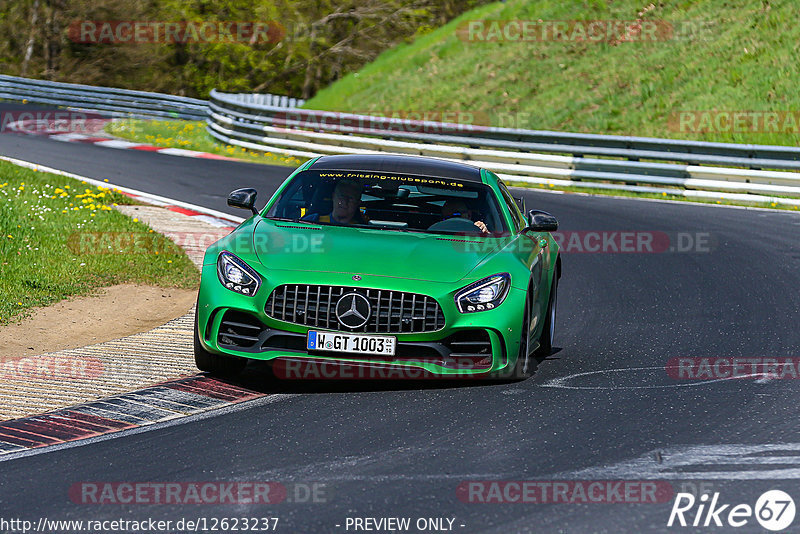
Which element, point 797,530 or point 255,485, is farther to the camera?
point 255,485

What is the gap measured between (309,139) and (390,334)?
742 inches

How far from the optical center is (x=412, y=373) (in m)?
7.09

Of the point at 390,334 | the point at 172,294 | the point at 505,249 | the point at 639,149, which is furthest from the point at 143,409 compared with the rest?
the point at 639,149

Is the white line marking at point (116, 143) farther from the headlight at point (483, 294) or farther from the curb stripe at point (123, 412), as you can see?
the headlight at point (483, 294)

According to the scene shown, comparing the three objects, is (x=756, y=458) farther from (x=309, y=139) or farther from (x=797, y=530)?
(x=309, y=139)

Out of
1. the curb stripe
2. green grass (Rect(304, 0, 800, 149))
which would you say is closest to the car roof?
the curb stripe

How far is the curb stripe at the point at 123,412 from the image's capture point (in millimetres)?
6207

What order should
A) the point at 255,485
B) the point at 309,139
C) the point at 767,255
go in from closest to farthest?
the point at 255,485
the point at 767,255
the point at 309,139

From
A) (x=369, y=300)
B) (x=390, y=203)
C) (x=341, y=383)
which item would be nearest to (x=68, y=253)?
(x=390, y=203)

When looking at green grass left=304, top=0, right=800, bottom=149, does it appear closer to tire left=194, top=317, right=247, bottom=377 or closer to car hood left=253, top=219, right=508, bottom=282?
car hood left=253, top=219, right=508, bottom=282

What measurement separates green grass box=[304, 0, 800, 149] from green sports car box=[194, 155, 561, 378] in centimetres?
2006

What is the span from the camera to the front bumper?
705 centimetres

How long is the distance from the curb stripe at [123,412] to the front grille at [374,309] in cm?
59

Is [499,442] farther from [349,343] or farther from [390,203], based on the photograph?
[390,203]
